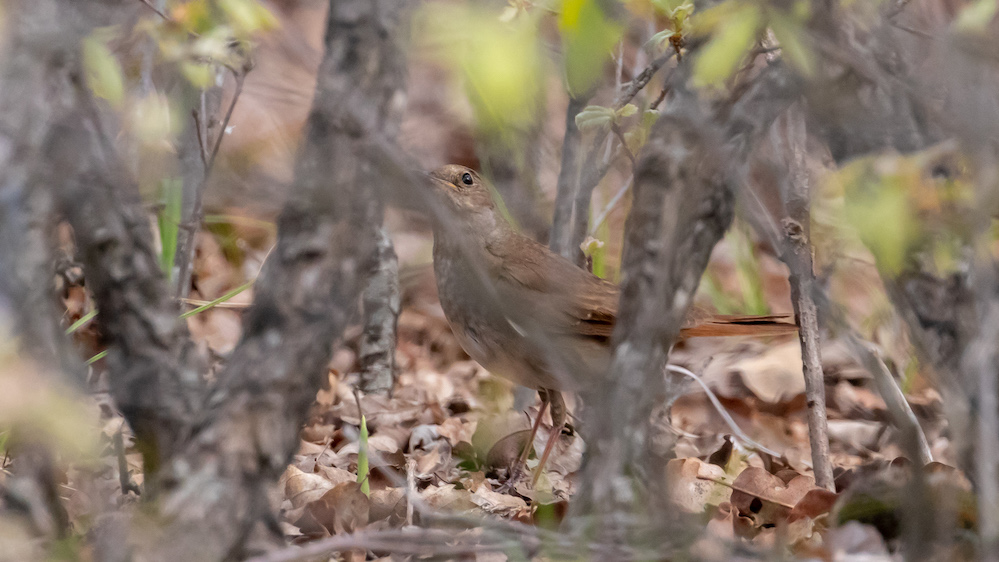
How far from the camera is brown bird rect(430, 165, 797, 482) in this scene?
12.1 ft

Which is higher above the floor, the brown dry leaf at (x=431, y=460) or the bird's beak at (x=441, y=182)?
the bird's beak at (x=441, y=182)

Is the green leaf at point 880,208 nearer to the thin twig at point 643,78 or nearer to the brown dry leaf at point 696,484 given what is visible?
the thin twig at point 643,78

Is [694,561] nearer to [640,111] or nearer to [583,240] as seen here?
[640,111]

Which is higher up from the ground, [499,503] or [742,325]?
[742,325]

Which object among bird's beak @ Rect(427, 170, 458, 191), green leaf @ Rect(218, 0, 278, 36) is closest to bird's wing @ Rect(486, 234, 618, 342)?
bird's beak @ Rect(427, 170, 458, 191)

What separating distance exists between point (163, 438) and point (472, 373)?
11.1 ft

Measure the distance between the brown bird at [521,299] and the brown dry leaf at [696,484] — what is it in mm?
525

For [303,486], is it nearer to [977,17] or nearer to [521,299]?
[521,299]

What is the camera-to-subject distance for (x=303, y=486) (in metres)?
3.02

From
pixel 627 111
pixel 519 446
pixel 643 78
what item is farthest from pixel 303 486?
pixel 643 78

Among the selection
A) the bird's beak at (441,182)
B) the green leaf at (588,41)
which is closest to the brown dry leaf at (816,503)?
the green leaf at (588,41)

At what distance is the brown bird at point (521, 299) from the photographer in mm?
3688

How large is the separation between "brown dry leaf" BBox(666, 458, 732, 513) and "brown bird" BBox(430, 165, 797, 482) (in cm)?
53

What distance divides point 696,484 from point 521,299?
0.92 m
